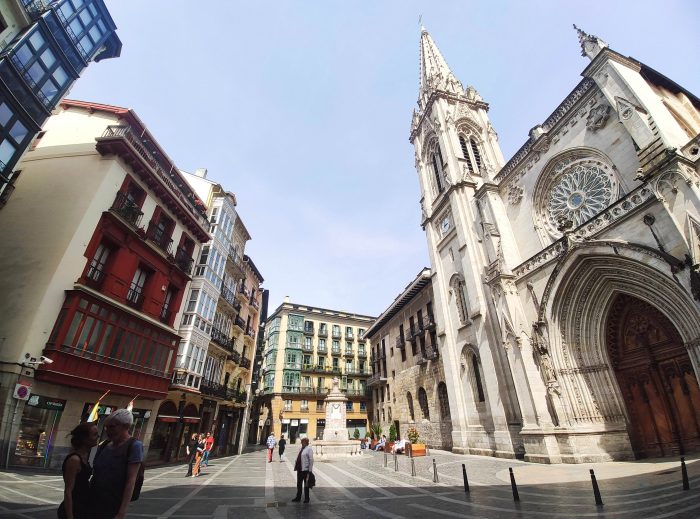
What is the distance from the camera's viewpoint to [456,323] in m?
23.5

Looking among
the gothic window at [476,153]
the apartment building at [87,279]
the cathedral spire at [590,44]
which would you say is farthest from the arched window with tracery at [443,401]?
the cathedral spire at [590,44]

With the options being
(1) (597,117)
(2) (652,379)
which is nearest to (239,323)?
(2) (652,379)

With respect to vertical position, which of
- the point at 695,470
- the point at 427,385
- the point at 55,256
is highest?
the point at 55,256

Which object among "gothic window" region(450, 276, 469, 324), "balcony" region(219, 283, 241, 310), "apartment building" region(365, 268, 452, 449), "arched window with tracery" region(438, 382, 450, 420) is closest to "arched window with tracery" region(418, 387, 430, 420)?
"apartment building" region(365, 268, 452, 449)

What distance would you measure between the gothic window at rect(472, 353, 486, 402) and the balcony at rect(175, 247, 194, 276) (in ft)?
62.3

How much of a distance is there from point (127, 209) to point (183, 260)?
484cm

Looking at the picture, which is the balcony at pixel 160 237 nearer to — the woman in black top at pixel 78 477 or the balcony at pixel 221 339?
the balcony at pixel 221 339

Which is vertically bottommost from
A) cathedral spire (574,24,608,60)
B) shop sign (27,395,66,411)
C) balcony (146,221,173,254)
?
shop sign (27,395,66,411)

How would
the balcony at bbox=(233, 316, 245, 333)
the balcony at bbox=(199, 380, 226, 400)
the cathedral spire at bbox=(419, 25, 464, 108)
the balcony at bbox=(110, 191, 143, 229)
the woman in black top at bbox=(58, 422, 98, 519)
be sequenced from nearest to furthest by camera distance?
the woman in black top at bbox=(58, 422, 98, 519)
the balcony at bbox=(110, 191, 143, 229)
the balcony at bbox=(199, 380, 226, 400)
the balcony at bbox=(233, 316, 245, 333)
the cathedral spire at bbox=(419, 25, 464, 108)

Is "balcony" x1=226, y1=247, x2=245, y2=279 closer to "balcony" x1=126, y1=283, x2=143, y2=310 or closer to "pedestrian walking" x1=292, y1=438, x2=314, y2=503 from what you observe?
"balcony" x1=126, y1=283, x2=143, y2=310

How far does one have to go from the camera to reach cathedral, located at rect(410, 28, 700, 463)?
12133 millimetres

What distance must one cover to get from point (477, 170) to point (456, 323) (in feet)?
39.5

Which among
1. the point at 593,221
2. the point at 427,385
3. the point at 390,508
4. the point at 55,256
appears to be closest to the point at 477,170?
the point at 593,221

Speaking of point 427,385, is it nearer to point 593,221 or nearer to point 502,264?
point 502,264
